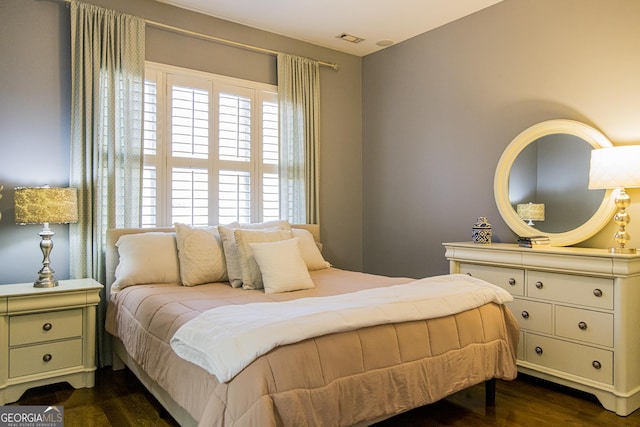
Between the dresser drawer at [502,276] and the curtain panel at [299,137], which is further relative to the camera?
the curtain panel at [299,137]

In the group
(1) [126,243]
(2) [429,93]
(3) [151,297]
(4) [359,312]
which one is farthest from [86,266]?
(2) [429,93]

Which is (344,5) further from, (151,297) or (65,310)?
(65,310)

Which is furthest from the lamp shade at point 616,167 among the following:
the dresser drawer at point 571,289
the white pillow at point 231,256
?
the white pillow at point 231,256

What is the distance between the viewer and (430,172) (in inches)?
162

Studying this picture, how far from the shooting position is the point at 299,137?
4.28 metres

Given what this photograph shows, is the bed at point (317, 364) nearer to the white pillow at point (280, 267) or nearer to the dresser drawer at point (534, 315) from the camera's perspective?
the white pillow at point (280, 267)

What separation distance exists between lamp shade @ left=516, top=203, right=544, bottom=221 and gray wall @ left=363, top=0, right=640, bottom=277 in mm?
196

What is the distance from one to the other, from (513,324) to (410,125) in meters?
2.29

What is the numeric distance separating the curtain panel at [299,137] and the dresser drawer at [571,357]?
2190 millimetres

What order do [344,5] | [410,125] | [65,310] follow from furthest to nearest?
[410,125], [344,5], [65,310]

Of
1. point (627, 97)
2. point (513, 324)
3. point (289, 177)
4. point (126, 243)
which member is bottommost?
point (513, 324)

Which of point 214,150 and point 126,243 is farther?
point 214,150

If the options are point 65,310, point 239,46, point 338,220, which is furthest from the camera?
point 338,220

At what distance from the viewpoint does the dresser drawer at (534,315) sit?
2863 mm
